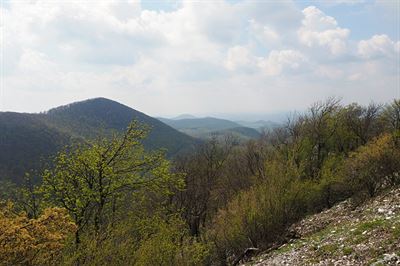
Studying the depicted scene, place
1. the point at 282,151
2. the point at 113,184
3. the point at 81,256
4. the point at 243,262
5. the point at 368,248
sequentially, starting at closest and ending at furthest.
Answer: the point at 368,248 → the point at 81,256 → the point at 113,184 → the point at 243,262 → the point at 282,151

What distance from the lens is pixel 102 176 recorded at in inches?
794

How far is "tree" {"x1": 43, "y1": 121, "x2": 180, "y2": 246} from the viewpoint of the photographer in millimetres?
19594

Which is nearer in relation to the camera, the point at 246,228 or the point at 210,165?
the point at 246,228

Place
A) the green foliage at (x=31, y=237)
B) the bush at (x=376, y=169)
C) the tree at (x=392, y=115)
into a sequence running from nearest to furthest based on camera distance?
1. the green foliage at (x=31, y=237)
2. the bush at (x=376, y=169)
3. the tree at (x=392, y=115)

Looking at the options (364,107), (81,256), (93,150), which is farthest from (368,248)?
(364,107)

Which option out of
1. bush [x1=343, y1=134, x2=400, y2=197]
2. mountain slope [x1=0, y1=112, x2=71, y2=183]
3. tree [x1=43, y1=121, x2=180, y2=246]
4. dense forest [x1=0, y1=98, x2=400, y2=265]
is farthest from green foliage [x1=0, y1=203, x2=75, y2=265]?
mountain slope [x1=0, y1=112, x2=71, y2=183]

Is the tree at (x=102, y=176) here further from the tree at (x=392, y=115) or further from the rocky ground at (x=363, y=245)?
the tree at (x=392, y=115)

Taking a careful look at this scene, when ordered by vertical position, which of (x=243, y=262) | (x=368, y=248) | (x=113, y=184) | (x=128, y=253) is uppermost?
(x=113, y=184)

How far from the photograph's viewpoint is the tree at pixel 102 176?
1959 cm

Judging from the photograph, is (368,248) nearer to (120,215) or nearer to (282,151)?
(120,215)

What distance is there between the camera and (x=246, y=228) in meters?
25.0

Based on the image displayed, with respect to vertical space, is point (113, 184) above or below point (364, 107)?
below

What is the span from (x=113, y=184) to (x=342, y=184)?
21.8 meters

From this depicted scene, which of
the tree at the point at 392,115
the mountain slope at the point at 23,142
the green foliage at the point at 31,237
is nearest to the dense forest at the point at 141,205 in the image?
the green foliage at the point at 31,237
